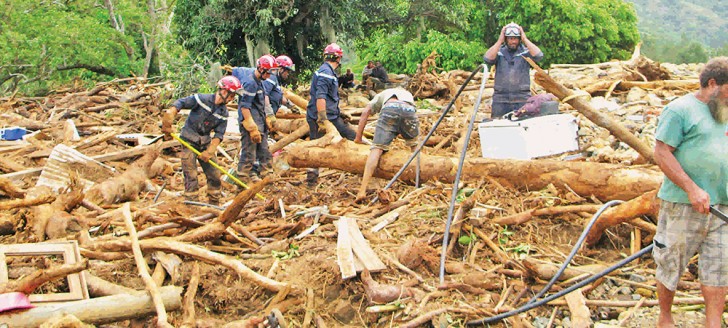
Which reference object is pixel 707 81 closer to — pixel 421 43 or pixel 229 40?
pixel 229 40

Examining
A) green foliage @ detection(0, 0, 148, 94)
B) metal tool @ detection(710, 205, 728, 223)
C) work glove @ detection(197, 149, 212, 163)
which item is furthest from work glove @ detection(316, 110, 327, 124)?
green foliage @ detection(0, 0, 148, 94)

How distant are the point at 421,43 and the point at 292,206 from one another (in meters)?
18.1

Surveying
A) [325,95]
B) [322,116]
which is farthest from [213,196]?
[325,95]

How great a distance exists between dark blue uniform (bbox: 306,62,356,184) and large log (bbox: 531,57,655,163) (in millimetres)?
3198

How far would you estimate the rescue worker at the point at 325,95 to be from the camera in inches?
326

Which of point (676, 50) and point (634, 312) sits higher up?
point (634, 312)

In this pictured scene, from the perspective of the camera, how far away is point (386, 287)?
500 cm

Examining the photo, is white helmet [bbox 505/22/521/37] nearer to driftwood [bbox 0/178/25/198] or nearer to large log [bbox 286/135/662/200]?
large log [bbox 286/135/662/200]

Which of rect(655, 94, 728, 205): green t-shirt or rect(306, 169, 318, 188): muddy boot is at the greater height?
rect(655, 94, 728, 205): green t-shirt

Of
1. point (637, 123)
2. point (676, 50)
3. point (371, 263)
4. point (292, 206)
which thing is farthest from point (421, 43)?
point (676, 50)

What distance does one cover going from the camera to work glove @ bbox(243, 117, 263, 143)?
808 cm

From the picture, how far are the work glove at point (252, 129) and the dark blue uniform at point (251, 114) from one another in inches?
9.3

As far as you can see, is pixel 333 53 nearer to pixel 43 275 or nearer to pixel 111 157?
pixel 111 157

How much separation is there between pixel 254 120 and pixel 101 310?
441 centimetres
